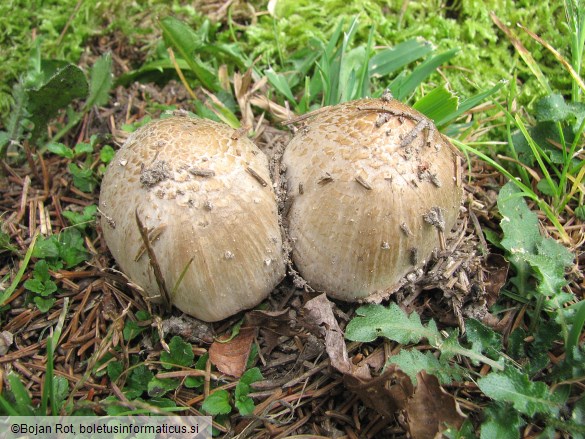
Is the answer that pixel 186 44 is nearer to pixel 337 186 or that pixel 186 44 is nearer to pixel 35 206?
pixel 35 206

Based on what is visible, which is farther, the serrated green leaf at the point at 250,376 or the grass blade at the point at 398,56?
the grass blade at the point at 398,56

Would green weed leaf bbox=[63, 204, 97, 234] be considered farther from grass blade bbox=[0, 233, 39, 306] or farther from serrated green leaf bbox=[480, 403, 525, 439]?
serrated green leaf bbox=[480, 403, 525, 439]

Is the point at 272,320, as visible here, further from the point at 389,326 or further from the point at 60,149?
the point at 60,149

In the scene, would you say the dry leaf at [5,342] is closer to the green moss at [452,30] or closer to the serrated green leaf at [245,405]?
the serrated green leaf at [245,405]

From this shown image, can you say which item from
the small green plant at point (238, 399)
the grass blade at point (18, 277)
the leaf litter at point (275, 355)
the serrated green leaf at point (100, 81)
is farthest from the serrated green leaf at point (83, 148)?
the small green plant at point (238, 399)

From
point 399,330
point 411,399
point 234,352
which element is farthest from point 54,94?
point 411,399

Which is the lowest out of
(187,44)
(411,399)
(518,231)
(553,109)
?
(411,399)

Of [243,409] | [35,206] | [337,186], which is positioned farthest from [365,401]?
[35,206]
